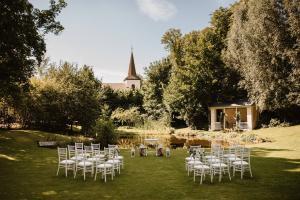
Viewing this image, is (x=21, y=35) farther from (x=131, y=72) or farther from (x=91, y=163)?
(x=131, y=72)

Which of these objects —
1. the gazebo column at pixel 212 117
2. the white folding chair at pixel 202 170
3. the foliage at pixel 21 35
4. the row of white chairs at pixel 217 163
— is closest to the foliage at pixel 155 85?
the gazebo column at pixel 212 117

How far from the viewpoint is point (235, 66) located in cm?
3616

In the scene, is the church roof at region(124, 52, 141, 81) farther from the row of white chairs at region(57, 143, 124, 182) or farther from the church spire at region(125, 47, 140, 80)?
the row of white chairs at region(57, 143, 124, 182)

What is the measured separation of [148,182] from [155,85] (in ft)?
127

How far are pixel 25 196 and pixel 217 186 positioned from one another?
701 centimetres

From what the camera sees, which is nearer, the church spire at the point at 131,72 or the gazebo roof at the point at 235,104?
the gazebo roof at the point at 235,104

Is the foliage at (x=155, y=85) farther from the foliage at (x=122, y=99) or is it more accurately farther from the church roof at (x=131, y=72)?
the church roof at (x=131, y=72)

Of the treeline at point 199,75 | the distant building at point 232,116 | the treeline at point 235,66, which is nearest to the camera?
the treeline at point 199,75

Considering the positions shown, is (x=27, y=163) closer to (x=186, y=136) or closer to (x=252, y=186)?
(x=252, y=186)

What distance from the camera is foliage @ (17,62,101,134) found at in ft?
94.4

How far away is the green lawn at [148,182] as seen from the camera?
10.2 m

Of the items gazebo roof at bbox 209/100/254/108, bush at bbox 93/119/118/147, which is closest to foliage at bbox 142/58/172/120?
gazebo roof at bbox 209/100/254/108

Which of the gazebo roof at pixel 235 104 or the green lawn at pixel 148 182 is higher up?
the gazebo roof at pixel 235 104

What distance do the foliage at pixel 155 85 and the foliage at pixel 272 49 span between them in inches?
784
